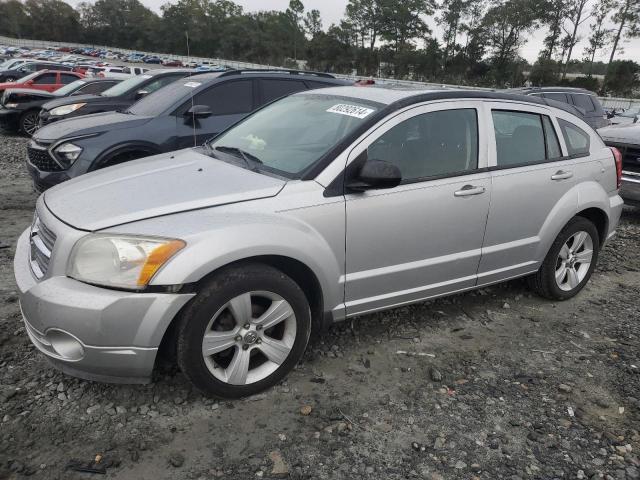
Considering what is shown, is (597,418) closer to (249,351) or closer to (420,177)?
(420,177)

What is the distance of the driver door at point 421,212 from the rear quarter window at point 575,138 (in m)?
0.99

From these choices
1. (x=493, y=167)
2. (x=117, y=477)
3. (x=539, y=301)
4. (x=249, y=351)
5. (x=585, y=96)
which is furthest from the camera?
(x=585, y=96)

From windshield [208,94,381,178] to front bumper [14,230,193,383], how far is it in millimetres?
1111

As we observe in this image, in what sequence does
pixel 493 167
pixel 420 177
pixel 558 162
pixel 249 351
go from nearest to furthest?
pixel 249 351 → pixel 420 177 → pixel 493 167 → pixel 558 162

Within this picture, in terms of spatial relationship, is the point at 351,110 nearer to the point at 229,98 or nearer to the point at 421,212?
the point at 421,212

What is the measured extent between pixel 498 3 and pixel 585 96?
53332 mm

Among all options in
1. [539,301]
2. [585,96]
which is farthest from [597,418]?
[585,96]

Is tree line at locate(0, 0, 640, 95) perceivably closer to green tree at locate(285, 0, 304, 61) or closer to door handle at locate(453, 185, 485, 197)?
green tree at locate(285, 0, 304, 61)

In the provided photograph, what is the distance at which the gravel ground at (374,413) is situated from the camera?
2.41 meters

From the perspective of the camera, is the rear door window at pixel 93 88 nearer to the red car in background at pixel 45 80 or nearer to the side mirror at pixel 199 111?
the red car in background at pixel 45 80

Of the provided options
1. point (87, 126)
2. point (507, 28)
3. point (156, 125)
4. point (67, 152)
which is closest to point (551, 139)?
point (156, 125)

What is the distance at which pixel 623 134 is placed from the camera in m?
6.95

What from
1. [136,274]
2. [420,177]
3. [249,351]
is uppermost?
→ [420,177]

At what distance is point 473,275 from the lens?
143 inches
